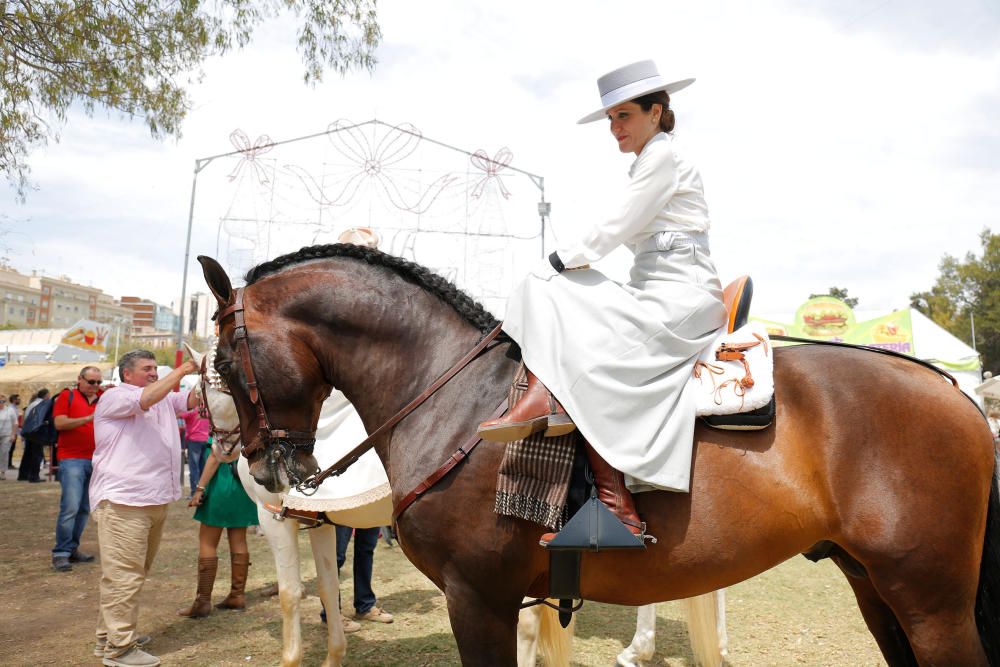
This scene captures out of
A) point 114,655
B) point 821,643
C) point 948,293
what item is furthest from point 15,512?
point 948,293

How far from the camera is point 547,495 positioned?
2303 mm

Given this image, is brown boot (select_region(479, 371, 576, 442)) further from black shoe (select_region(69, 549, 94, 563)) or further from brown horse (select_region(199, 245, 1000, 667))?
black shoe (select_region(69, 549, 94, 563))

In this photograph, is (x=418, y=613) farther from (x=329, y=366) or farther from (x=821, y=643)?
(x=329, y=366)

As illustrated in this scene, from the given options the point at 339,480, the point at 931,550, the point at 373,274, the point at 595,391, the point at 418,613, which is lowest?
the point at 418,613

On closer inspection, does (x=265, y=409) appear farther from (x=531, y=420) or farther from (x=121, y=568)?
(x=121, y=568)

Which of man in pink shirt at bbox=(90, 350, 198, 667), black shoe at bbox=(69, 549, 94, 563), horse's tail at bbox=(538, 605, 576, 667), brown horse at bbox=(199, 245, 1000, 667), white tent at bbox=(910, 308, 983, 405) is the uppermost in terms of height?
white tent at bbox=(910, 308, 983, 405)

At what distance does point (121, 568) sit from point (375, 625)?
231cm

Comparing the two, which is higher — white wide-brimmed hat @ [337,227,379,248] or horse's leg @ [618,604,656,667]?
white wide-brimmed hat @ [337,227,379,248]

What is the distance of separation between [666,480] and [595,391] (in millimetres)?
396

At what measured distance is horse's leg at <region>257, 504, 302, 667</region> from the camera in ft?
15.2

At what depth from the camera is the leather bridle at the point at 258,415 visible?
8.75ft

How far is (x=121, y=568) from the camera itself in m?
4.82

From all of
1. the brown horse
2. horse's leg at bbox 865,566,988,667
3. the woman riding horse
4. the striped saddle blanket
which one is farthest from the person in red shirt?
horse's leg at bbox 865,566,988,667

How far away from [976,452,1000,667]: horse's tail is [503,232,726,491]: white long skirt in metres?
1.17
